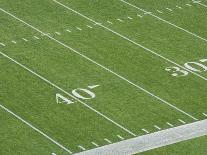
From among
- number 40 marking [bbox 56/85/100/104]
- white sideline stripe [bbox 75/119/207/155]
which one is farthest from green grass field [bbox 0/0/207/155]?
white sideline stripe [bbox 75/119/207/155]

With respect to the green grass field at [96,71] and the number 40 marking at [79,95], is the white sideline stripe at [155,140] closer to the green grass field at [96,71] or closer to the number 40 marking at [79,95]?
the green grass field at [96,71]

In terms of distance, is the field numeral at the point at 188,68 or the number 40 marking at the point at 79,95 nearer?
the number 40 marking at the point at 79,95

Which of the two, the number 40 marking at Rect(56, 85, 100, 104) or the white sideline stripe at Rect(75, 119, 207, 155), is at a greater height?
the white sideline stripe at Rect(75, 119, 207, 155)

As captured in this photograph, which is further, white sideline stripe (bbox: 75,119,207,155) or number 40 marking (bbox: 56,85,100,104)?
number 40 marking (bbox: 56,85,100,104)

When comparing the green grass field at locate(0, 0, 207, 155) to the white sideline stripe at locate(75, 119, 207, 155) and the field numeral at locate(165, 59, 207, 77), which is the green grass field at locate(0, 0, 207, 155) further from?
the white sideline stripe at locate(75, 119, 207, 155)

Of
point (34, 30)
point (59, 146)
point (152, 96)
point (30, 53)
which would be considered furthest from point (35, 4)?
point (59, 146)

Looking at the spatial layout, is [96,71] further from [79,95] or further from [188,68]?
[188,68]

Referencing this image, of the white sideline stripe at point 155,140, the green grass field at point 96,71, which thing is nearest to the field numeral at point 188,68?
the green grass field at point 96,71

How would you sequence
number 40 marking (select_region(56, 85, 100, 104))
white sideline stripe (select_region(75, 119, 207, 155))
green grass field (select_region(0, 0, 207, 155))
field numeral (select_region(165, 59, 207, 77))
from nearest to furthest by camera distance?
white sideline stripe (select_region(75, 119, 207, 155)) → green grass field (select_region(0, 0, 207, 155)) → number 40 marking (select_region(56, 85, 100, 104)) → field numeral (select_region(165, 59, 207, 77))
